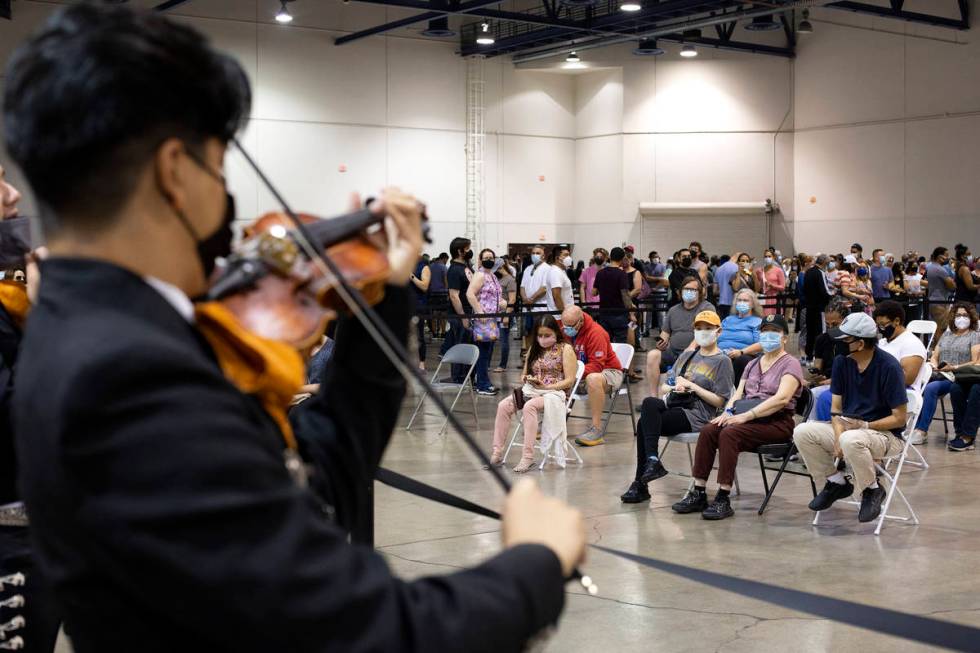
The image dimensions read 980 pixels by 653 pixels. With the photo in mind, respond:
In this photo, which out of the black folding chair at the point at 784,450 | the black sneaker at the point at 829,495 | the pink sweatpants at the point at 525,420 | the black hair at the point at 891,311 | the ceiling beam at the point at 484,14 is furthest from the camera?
the ceiling beam at the point at 484,14

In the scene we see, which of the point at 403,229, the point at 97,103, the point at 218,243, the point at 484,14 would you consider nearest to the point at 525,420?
the point at 403,229

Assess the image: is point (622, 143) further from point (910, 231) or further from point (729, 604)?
→ point (729, 604)

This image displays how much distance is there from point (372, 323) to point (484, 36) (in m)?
22.1

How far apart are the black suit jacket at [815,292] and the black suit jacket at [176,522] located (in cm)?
1465

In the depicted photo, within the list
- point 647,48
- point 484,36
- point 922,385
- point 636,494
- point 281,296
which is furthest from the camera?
point 647,48

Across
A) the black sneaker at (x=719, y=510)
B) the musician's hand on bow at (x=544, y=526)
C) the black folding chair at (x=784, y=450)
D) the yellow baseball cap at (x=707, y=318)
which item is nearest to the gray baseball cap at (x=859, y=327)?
the black folding chair at (x=784, y=450)

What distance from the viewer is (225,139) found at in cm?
105

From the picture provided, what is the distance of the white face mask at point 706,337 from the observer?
7809 mm

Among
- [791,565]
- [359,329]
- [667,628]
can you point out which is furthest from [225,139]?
[791,565]

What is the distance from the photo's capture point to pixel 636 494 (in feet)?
23.2

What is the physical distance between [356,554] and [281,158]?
21437 mm

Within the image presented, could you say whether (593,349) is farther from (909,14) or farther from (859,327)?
(909,14)

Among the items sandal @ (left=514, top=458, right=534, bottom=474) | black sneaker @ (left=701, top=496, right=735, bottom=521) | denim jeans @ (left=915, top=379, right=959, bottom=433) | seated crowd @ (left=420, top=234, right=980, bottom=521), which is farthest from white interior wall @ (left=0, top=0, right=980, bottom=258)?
black sneaker @ (left=701, top=496, right=735, bottom=521)

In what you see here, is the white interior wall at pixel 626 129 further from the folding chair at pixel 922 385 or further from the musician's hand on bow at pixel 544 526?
the musician's hand on bow at pixel 544 526
